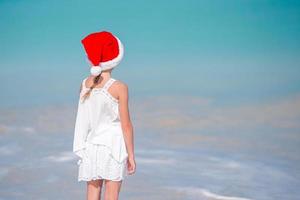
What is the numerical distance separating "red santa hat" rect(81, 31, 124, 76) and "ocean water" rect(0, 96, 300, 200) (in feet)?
4.24

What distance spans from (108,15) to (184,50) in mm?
1161

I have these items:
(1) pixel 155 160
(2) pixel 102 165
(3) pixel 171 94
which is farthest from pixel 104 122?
(3) pixel 171 94

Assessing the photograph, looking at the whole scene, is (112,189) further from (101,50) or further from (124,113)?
(101,50)

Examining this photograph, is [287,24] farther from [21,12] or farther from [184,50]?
[21,12]

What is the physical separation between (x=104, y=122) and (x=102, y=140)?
77 millimetres

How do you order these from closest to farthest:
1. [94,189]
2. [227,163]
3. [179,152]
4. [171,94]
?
1. [94,189]
2. [227,163]
3. [179,152]
4. [171,94]

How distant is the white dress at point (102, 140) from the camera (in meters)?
2.58

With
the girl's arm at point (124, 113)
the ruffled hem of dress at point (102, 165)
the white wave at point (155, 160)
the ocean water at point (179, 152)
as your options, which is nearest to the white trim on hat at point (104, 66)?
the girl's arm at point (124, 113)

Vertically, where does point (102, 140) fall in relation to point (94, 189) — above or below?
above

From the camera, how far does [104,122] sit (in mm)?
2600

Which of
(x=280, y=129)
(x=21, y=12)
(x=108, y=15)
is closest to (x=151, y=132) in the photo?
(x=280, y=129)

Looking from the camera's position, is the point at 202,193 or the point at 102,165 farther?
the point at 202,193

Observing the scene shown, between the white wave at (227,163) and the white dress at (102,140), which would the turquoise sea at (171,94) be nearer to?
the white wave at (227,163)

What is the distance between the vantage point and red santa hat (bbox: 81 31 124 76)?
2.54 metres
